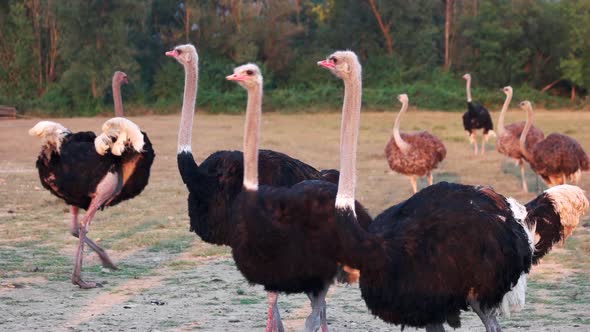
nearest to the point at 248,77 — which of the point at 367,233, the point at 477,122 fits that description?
the point at 367,233

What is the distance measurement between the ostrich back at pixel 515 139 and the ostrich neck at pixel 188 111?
22.4 ft

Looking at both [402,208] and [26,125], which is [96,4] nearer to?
[26,125]

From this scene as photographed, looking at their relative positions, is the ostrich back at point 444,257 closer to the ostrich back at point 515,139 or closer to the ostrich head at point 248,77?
the ostrich head at point 248,77

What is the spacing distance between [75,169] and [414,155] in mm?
5790

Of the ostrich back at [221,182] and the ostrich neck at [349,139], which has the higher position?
the ostrich neck at [349,139]

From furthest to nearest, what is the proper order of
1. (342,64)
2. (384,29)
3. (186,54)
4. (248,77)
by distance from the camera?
(384,29) → (186,54) → (248,77) → (342,64)

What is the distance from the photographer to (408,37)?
35312mm

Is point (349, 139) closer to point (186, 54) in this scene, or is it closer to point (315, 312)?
point (315, 312)

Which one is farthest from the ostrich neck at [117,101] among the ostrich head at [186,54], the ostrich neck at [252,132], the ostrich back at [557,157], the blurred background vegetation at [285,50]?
the blurred background vegetation at [285,50]

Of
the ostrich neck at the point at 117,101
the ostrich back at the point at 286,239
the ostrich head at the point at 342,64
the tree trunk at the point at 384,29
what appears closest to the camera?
the ostrich head at the point at 342,64

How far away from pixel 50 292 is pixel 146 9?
2489 centimetres

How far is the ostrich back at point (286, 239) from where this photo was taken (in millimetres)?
4785

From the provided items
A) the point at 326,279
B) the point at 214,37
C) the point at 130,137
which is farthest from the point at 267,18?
the point at 326,279

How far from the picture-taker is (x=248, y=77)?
514 centimetres
